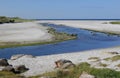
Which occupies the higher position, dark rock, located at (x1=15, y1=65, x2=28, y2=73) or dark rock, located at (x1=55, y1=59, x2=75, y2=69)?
dark rock, located at (x1=55, y1=59, x2=75, y2=69)

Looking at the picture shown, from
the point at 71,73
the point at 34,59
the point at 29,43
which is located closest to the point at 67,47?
the point at 29,43

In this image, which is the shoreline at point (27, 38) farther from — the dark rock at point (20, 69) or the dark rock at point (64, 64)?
the dark rock at point (64, 64)

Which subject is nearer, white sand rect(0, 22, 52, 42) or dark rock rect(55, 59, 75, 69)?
dark rock rect(55, 59, 75, 69)

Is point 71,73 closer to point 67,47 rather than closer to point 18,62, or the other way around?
point 18,62

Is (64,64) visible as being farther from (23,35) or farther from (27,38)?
(23,35)

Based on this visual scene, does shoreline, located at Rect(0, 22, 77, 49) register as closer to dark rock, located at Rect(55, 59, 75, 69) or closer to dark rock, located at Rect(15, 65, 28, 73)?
dark rock, located at Rect(15, 65, 28, 73)

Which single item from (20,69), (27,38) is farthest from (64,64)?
(27,38)

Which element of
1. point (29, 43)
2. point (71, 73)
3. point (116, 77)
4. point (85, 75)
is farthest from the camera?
point (29, 43)

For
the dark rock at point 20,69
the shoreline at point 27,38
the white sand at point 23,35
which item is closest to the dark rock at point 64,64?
the dark rock at point 20,69

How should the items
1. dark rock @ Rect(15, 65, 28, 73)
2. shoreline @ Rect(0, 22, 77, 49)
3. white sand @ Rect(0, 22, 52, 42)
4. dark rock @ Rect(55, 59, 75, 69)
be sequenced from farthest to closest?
white sand @ Rect(0, 22, 52, 42), shoreline @ Rect(0, 22, 77, 49), dark rock @ Rect(15, 65, 28, 73), dark rock @ Rect(55, 59, 75, 69)

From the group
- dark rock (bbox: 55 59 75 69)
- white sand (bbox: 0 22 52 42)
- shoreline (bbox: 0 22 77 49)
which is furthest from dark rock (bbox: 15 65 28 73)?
white sand (bbox: 0 22 52 42)

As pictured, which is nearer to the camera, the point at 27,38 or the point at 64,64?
the point at 64,64
